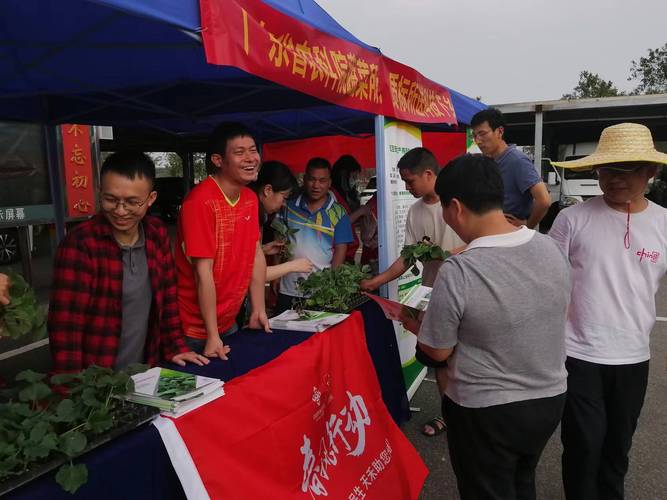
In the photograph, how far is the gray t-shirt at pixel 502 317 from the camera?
1.37 metres

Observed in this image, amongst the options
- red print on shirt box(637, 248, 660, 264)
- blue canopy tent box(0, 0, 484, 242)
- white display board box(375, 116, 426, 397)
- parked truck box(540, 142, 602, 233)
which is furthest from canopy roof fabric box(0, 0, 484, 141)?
parked truck box(540, 142, 602, 233)

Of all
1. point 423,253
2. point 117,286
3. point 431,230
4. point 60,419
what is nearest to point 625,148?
point 423,253

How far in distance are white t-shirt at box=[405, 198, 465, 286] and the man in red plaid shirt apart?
4.96ft

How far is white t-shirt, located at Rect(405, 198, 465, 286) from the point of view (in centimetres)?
286

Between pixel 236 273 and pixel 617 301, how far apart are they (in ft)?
Result: 4.84

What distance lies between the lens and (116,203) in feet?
5.34

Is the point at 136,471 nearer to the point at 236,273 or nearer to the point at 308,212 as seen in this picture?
the point at 236,273

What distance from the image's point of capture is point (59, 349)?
1.60m

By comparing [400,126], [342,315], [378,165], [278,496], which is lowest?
[278,496]

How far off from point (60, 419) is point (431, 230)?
2.15 meters

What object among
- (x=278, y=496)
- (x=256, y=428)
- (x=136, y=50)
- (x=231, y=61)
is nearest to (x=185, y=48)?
(x=136, y=50)

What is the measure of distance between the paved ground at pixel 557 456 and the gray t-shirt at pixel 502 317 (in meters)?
1.31

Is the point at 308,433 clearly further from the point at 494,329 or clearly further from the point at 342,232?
the point at 342,232

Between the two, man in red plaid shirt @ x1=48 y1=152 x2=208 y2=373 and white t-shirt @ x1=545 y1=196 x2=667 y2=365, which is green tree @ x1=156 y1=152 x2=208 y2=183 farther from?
white t-shirt @ x1=545 y1=196 x2=667 y2=365
